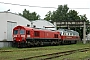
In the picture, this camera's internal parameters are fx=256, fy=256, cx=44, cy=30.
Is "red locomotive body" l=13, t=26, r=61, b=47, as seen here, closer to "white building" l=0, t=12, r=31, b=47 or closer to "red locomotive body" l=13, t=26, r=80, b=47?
"red locomotive body" l=13, t=26, r=80, b=47

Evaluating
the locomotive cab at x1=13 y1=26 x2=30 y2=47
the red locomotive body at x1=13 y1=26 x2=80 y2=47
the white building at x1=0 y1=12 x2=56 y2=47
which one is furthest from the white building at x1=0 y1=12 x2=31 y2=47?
the locomotive cab at x1=13 y1=26 x2=30 y2=47

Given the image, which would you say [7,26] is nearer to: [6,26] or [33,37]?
[6,26]

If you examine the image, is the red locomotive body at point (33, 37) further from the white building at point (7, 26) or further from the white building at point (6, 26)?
the white building at point (6, 26)

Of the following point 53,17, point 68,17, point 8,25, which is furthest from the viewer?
point 53,17

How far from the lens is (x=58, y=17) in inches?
5162

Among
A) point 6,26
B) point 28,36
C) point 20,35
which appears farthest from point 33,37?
point 6,26

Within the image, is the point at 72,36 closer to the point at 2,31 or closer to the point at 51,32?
the point at 51,32

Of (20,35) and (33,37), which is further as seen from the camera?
(33,37)

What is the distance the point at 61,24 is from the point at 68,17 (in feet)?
165

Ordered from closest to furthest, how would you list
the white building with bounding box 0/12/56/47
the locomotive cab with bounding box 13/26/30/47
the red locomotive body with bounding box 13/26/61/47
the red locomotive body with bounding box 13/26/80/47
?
the locomotive cab with bounding box 13/26/30/47, the red locomotive body with bounding box 13/26/61/47, the red locomotive body with bounding box 13/26/80/47, the white building with bounding box 0/12/56/47

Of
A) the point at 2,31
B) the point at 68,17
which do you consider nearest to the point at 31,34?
the point at 2,31

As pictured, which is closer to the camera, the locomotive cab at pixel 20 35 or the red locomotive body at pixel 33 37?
the locomotive cab at pixel 20 35

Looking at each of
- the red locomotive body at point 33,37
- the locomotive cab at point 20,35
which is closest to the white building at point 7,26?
the red locomotive body at point 33,37

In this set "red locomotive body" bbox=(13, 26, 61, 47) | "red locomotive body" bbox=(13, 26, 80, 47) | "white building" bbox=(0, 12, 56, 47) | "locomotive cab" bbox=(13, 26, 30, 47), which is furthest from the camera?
"white building" bbox=(0, 12, 56, 47)
